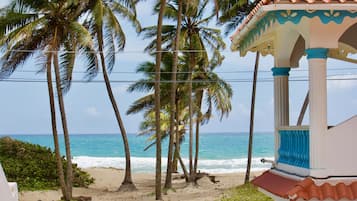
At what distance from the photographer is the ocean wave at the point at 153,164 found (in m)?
51.4

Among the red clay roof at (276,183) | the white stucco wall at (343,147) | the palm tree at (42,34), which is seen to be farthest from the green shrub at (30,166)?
the white stucco wall at (343,147)

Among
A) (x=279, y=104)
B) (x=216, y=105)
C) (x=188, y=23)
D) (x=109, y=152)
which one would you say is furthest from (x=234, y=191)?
(x=109, y=152)

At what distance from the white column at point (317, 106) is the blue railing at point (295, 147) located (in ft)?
0.65

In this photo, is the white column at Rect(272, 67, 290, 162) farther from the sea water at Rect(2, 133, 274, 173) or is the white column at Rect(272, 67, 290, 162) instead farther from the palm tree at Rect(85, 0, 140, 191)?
the sea water at Rect(2, 133, 274, 173)

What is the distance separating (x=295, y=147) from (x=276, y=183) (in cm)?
64

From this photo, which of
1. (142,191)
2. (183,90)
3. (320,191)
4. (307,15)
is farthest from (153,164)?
(307,15)

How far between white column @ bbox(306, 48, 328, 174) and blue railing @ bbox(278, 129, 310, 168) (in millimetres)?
198

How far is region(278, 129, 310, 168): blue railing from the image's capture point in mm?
6762

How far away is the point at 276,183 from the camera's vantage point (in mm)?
7609

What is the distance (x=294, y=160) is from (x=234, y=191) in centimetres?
1541

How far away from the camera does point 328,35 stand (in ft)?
21.5

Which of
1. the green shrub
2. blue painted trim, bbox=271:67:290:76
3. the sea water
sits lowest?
the sea water

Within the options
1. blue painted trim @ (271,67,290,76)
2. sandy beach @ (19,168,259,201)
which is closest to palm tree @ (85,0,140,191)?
sandy beach @ (19,168,259,201)

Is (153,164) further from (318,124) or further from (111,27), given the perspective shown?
(318,124)
